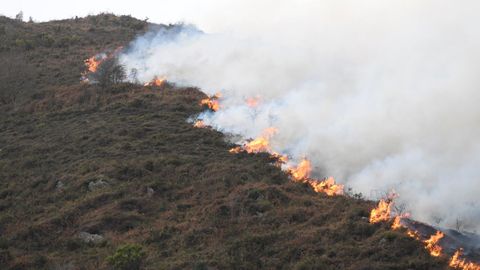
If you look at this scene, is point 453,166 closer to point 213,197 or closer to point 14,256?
point 213,197

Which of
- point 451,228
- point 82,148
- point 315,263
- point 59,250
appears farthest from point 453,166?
point 82,148

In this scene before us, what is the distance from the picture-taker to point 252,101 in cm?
3344

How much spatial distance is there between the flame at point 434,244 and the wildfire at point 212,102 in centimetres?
2003

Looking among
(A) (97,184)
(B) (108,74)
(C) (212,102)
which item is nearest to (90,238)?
(A) (97,184)

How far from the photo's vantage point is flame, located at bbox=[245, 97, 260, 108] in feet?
106

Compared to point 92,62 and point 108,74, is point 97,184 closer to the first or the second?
point 108,74

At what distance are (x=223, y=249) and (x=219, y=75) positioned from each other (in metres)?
25.6

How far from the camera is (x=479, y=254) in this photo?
16.4 meters

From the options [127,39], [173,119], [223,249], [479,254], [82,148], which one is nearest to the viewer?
[479,254]

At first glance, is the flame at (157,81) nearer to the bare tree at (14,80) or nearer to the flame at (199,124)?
the bare tree at (14,80)

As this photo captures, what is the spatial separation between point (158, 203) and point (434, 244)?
11524 mm

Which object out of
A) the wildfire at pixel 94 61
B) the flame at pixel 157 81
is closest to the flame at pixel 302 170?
the flame at pixel 157 81

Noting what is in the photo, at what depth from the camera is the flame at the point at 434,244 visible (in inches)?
646

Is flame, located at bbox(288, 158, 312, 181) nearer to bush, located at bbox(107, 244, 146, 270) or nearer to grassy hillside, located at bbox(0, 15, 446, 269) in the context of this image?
grassy hillside, located at bbox(0, 15, 446, 269)
